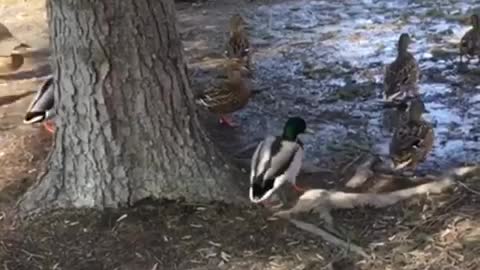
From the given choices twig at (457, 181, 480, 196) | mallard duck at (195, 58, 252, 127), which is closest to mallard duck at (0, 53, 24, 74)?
mallard duck at (195, 58, 252, 127)

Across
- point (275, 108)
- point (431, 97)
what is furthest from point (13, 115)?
point (431, 97)

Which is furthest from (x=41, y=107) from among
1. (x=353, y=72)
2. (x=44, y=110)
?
(x=353, y=72)

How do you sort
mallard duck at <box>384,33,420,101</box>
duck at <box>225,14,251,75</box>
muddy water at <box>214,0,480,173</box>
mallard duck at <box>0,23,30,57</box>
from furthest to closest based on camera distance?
1. mallard duck at <box>0,23,30,57</box>
2. duck at <box>225,14,251,75</box>
3. mallard duck at <box>384,33,420,101</box>
4. muddy water at <box>214,0,480,173</box>

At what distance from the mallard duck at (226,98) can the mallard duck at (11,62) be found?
10.1 feet

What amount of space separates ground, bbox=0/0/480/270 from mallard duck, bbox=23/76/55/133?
0.13 m

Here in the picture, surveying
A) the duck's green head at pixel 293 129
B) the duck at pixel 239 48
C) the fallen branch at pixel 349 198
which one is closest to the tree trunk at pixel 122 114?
the fallen branch at pixel 349 198

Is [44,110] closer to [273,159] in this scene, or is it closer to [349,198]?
[273,159]

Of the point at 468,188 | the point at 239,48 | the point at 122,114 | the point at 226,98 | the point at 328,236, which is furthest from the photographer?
the point at 239,48

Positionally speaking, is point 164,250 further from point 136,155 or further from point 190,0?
point 190,0

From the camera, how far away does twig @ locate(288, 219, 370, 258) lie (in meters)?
5.14

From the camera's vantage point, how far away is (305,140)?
24.5 feet

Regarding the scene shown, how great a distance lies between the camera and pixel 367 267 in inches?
197

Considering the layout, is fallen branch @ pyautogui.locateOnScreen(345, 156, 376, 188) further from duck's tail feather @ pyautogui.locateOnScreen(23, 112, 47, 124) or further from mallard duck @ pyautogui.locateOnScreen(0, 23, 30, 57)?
mallard duck @ pyautogui.locateOnScreen(0, 23, 30, 57)

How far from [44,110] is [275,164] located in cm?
249
